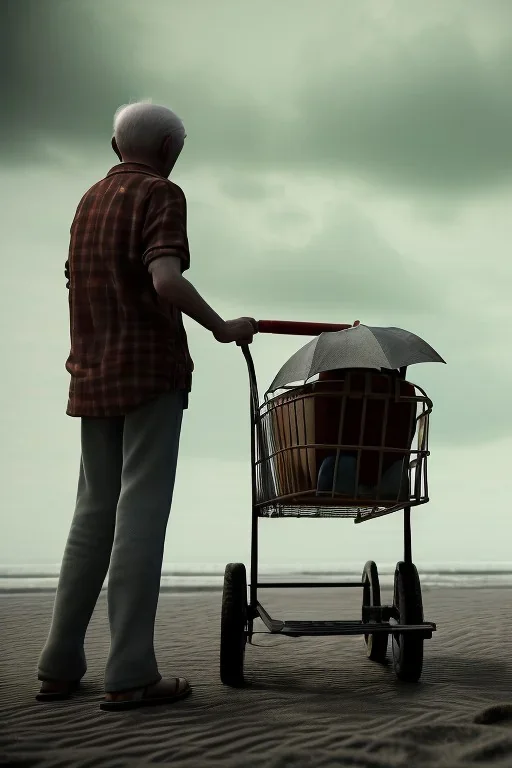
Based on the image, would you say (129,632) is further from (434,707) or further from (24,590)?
(24,590)

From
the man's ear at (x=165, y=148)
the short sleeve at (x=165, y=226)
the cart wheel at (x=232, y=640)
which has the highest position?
the man's ear at (x=165, y=148)

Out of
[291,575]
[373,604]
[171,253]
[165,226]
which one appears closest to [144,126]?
[165,226]

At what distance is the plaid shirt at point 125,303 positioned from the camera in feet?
12.5

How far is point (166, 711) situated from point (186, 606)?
15.2 ft

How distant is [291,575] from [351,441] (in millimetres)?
10327

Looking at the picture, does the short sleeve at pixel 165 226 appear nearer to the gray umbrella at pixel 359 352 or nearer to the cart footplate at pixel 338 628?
the gray umbrella at pixel 359 352

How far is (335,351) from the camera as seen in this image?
3.90 m

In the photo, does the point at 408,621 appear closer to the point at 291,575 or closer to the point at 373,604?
the point at 373,604

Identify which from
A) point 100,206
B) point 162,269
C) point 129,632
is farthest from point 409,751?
point 100,206

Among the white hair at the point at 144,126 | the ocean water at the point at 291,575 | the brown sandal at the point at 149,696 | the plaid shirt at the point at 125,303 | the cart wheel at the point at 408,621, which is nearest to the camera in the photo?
the brown sandal at the point at 149,696

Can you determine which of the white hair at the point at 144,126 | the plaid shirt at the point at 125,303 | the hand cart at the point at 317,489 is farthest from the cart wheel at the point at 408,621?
the white hair at the point at 144,126

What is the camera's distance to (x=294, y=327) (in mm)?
4293

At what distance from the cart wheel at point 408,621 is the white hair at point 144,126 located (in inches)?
92.2

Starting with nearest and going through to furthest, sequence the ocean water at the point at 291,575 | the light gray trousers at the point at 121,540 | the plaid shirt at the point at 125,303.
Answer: the light gray trousers at the point at 121,540 < the plaid shirt at the point at 125,303 < the ocean water at the point at 291,575
